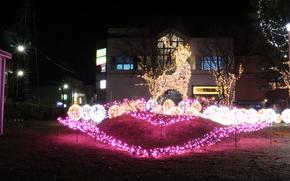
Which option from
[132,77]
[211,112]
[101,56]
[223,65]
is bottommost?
[211,112]

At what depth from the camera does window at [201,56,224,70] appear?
5169 centimetres

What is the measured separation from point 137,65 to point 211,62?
8207 millimetres

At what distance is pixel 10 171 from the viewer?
10.8 m

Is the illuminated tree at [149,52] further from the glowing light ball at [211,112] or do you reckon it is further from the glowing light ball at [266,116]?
the glowing light ball at [266,116]

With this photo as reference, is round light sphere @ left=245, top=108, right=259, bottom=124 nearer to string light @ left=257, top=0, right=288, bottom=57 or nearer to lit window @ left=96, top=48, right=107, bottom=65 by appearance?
string light @ left=257, top=0, right=288, bottom=57

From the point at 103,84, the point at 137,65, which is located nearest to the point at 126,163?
the point at 137,65

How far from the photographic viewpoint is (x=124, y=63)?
5484 cm

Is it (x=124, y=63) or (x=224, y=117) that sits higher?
(x=124, y=63)

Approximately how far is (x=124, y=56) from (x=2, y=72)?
1375 inches

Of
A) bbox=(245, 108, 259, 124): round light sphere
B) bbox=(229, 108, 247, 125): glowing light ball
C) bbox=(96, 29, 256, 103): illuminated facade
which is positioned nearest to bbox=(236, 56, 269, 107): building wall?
bbox=(96, 29, 256, 103): illuminated facade

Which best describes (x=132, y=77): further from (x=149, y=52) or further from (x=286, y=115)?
(x=286, y=115)

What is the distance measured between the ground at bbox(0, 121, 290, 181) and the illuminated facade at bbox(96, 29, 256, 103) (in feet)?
116

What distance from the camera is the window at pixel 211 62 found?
51.7 metres

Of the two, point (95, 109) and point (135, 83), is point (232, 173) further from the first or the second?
point (135, 83)
